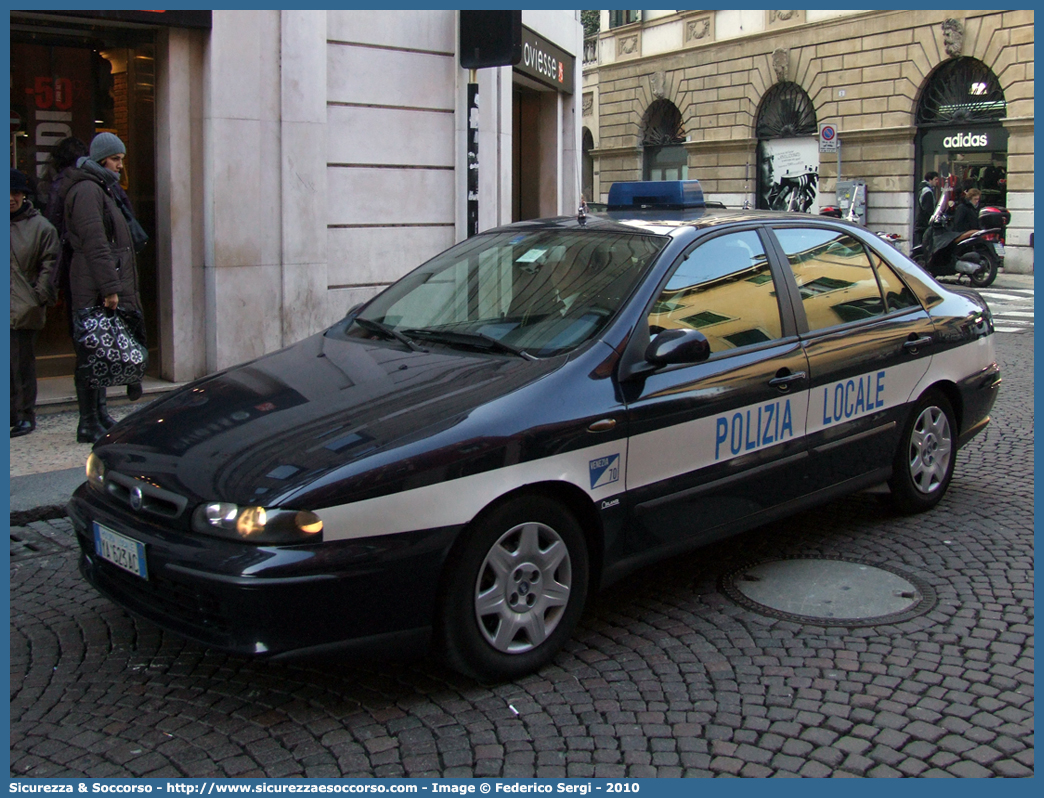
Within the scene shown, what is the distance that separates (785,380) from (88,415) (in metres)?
4.66

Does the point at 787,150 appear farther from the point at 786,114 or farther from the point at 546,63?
the point at 546,63

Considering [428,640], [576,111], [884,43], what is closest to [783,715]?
[428,640]

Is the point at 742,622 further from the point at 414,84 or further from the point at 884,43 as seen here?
the point at 884,43

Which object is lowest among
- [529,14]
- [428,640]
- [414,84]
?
[428,640]

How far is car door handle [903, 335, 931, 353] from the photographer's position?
561 cm

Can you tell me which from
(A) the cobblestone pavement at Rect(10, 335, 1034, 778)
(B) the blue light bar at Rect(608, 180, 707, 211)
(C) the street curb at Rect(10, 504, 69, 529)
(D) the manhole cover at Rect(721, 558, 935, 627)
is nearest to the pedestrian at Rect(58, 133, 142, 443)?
(C) the street curb at Rect(10, 504, 69, 529)

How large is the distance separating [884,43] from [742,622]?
1060 inches

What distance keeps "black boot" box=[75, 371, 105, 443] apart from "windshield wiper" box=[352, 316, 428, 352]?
2.99 m

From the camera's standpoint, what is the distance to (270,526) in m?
3.38

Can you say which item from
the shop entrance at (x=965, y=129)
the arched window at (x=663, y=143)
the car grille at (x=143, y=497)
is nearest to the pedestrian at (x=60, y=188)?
the car grille at (x=143, y=497)

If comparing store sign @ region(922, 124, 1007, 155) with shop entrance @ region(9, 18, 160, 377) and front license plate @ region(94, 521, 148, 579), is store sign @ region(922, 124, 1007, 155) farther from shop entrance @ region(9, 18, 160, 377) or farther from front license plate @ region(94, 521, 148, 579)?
front license plate @ region(94, 521, 148, 579)

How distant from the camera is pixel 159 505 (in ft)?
12.0

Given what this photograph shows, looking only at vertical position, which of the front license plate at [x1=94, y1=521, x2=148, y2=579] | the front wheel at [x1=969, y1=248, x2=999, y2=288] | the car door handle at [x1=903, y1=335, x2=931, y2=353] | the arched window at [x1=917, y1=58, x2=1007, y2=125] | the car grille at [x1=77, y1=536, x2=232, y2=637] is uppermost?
the arched window at [x1=917, y1=58, x2=1007, y2=125]

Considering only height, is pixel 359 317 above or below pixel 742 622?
above
